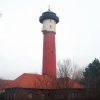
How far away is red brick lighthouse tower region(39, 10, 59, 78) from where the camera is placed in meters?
45.0

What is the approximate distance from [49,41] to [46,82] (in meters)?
8.67

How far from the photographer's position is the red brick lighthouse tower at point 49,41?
148 ft

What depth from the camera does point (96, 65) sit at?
4294 cm

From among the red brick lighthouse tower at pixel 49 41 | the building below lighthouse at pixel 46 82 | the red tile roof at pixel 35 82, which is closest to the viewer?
the building below lighthouse at pixel 46 82

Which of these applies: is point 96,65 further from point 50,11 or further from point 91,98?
point 50,11

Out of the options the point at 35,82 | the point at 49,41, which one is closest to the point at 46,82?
the point at 35,82

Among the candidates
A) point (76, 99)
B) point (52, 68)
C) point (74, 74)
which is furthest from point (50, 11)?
point (76, 99)

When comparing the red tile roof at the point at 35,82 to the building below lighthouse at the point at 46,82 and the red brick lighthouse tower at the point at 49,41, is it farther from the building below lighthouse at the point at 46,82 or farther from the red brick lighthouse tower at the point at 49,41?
the red brick lighthouse tower at the point at 49,41

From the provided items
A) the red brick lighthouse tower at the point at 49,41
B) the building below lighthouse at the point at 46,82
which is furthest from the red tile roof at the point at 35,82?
the red brick lighthouse tower at the point at 49,41

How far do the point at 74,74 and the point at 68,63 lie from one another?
2411 mm

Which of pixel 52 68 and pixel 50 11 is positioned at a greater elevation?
pixel 50 11

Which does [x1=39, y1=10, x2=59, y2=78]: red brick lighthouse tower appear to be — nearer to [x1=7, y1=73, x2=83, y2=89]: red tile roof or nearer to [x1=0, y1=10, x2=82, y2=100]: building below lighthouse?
[x1=0, y1=10, x2=82, y2=100]: building below lighthouse

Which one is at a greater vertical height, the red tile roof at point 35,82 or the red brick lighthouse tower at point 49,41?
the red brick lighthouse tower at point 49,41

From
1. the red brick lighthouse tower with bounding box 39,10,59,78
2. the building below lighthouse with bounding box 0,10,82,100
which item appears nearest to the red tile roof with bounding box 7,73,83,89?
the building below lighthouse with bounding box 0,10,82,100
